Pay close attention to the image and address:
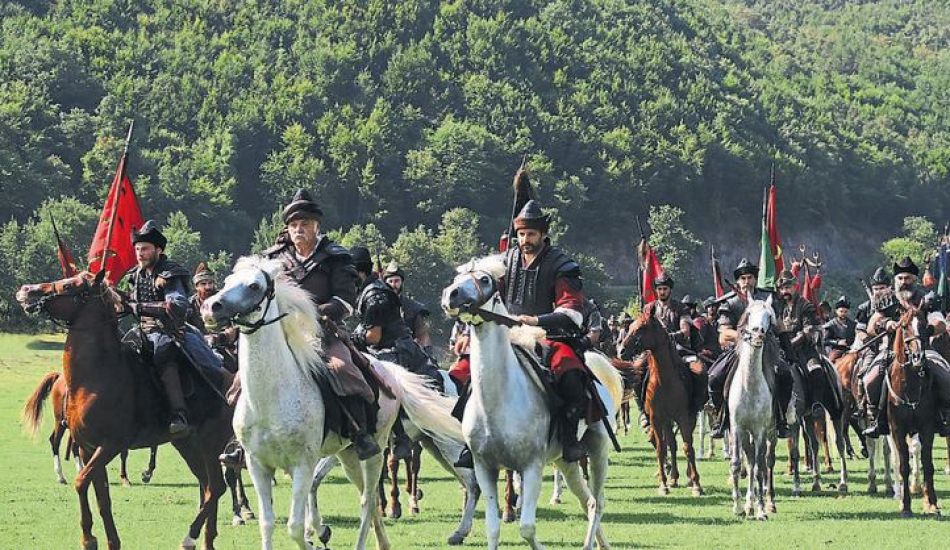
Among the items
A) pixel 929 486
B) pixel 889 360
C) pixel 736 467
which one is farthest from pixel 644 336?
pixel 929 486

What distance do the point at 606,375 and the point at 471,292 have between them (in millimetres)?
3669

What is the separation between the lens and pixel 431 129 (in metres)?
157

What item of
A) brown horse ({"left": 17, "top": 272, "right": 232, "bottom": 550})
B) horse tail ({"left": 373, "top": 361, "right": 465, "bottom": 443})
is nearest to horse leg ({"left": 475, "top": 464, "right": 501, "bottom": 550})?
horse tail ({"left": 373, "top": 361, "right": 465, "bottom": 443})

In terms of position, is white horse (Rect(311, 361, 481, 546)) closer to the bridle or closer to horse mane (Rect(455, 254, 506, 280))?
Result: horse mane (Rect(455, 254, 506, 280))

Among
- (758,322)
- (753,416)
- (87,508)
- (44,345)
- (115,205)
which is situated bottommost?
(87,508)

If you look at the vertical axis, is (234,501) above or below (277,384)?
below

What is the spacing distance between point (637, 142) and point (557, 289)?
14694 centimetres

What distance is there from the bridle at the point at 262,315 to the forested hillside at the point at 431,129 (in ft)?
318

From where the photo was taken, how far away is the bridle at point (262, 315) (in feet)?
46.4

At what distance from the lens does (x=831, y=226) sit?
161000 mm

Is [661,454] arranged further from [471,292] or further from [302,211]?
[471,292]

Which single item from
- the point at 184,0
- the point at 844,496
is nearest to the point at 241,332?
the point at 844,496

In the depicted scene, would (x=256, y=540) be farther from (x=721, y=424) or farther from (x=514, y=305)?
(x=721, y=424)

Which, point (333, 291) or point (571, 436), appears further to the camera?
point (333, 291)
